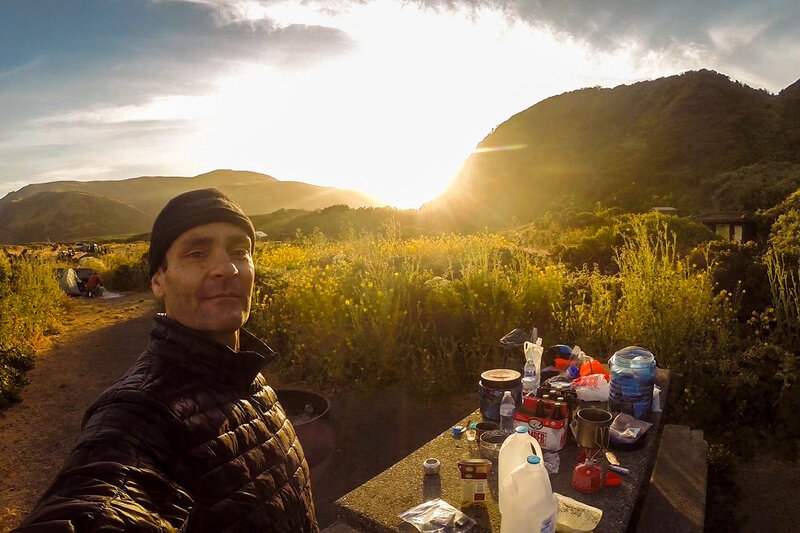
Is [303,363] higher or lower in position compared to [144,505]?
lower

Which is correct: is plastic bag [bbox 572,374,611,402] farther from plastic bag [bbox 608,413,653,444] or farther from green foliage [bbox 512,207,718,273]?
green foliage [bbox 512,207,718,273]

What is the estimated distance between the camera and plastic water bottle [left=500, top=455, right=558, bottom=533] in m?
1.94

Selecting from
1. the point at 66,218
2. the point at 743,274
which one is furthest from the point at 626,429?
the point at 66,218

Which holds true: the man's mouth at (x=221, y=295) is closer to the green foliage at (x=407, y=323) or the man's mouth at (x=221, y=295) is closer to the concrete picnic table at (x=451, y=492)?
the concrete picnic table at (x=451, y=492)

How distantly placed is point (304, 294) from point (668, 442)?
4.87 metres

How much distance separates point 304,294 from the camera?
7.24 m

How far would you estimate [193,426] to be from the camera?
5.07 ft

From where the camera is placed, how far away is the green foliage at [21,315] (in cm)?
739

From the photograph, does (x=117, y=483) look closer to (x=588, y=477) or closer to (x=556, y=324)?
(x=588, y=477)

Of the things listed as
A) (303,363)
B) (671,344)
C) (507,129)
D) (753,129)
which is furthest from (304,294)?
(507,129)

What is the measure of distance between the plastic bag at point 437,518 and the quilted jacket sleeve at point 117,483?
116cm

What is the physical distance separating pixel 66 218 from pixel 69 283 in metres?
130

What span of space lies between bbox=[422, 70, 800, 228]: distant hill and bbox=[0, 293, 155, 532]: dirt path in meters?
27.1

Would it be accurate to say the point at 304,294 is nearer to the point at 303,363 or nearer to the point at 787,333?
the point at 303,363
